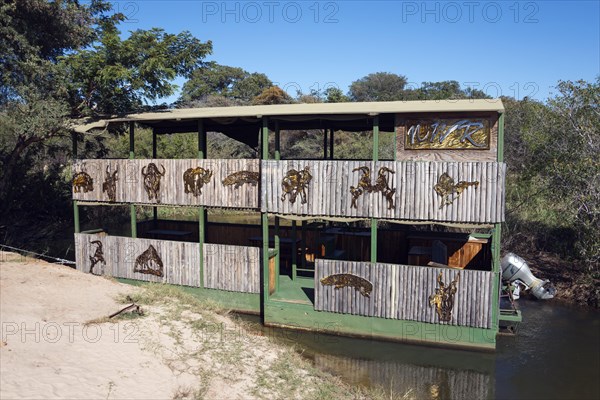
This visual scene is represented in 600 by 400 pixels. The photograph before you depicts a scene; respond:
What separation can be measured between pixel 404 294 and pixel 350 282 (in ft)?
4.67

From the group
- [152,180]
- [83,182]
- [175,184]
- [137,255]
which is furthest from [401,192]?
[83,182]

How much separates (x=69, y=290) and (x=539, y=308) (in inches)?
585

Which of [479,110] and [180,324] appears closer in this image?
[479,110]

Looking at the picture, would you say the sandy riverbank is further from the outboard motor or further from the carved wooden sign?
the outboard motor

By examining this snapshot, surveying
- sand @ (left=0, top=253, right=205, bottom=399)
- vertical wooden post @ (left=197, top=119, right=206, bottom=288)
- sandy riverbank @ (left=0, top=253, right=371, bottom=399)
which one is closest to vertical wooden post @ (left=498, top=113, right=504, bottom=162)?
sandy riverbank @ (left=0, top=253, right=371, bottom=399)

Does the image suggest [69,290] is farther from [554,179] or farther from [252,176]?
[554,179]

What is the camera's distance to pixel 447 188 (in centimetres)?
1172

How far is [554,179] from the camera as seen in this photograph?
59.7 ft

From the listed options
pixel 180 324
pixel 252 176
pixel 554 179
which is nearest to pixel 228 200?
pixel 252 176

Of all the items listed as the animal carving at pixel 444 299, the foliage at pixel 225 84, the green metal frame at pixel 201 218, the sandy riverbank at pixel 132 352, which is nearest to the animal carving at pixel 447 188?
the animal carving at pixel 444 299

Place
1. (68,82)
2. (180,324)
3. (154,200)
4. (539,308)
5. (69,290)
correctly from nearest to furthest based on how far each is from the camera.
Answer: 1. (180,324)
2. (69,290)
3. (154,200)
4. (539,308)
5. (68,82)

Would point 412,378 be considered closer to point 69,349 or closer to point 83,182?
point 69,349

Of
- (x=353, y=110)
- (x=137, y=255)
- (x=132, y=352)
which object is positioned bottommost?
(x=132, y=352)

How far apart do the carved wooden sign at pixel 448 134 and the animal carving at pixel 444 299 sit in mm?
3214
